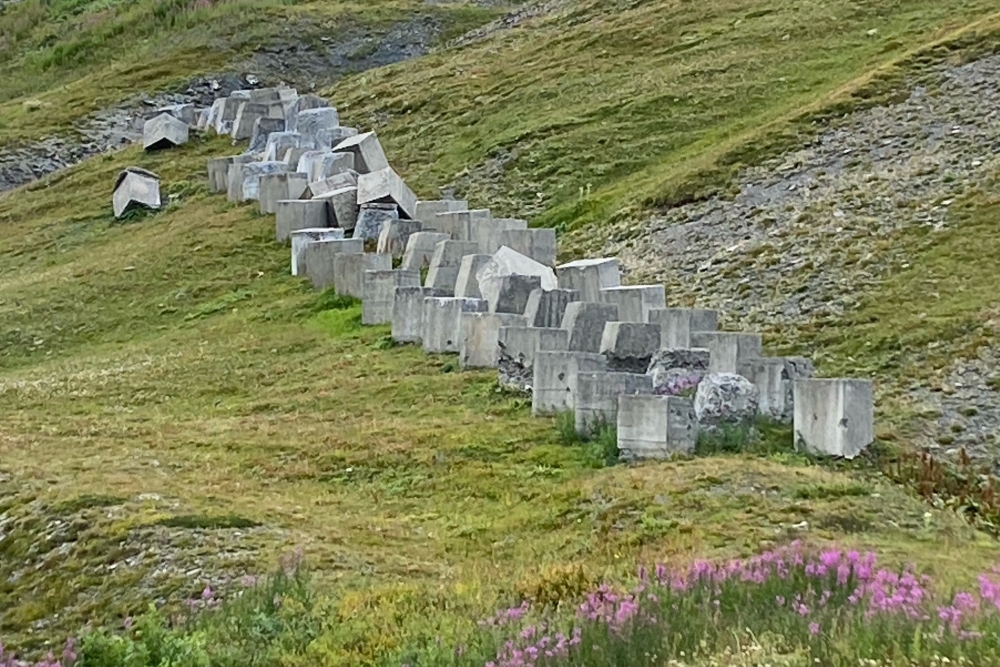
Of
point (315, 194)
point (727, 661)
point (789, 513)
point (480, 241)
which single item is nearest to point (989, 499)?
point (789, 513)

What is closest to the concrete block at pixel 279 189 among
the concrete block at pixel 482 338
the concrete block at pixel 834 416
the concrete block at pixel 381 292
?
the concrete block at pixel 381 292

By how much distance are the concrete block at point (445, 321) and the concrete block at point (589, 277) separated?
1.24 metres

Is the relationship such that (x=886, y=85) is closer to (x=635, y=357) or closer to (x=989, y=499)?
(x=635, y=357)

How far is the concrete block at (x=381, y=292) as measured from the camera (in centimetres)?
2292

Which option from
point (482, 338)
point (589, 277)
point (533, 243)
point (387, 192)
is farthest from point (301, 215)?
point (482, 338)

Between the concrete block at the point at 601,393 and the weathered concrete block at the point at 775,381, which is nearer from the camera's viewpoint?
the weathered concrete block at the point at 775,381

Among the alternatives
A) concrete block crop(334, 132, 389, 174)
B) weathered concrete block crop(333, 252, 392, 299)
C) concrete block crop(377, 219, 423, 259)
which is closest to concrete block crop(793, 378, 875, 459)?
weathered concrete block crop(333, 252, 392, 299)

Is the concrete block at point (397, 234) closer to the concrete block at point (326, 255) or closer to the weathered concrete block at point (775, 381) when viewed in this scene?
the concrete block at point (326, 255)

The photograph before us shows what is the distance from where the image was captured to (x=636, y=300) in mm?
18562

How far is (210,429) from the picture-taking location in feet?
54.2

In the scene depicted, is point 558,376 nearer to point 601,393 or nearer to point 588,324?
point 601,393

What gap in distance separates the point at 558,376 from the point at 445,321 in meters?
4.74

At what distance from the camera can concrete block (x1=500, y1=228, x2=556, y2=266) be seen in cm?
2417

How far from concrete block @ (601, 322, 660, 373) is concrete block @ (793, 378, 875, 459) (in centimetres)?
284
